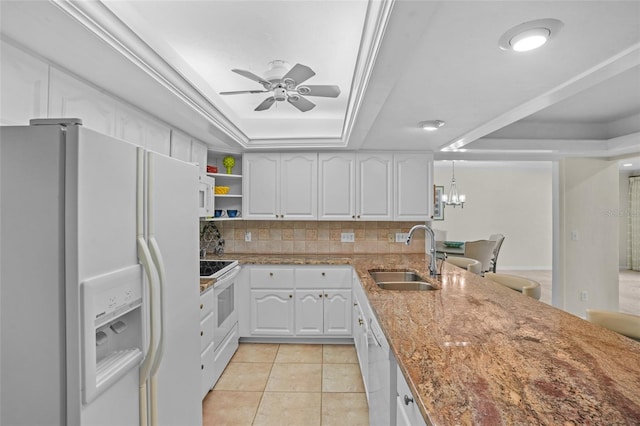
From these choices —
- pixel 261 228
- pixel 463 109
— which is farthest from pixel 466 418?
pixel 261 228

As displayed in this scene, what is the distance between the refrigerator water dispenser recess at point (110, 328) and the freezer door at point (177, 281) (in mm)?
128

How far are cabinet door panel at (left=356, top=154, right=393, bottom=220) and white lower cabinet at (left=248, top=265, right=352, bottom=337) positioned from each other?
0.73 metres

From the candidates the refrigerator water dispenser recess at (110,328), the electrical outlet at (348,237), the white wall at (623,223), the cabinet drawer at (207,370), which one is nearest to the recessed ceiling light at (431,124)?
the electrical outlet at (348,237)

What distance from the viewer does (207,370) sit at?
2375mm

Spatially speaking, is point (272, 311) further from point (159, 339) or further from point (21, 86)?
point (21, 86)

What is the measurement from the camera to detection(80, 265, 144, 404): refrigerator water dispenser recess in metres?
0.93

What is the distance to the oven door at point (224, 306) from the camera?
2629 mm

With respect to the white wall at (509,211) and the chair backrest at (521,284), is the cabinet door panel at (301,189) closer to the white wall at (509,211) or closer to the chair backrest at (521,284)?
the chair backrest at (521,284)

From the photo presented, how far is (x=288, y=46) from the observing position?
1.96 metres

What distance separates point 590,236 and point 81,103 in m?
5.22

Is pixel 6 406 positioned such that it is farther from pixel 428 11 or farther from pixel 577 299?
pixel 577 299

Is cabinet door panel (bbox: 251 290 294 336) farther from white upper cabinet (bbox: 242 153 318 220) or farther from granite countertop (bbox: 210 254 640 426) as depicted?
granite countertop (bbox: 210 254 640 426)

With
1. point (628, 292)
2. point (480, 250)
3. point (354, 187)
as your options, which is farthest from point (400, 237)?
point (628, 292)

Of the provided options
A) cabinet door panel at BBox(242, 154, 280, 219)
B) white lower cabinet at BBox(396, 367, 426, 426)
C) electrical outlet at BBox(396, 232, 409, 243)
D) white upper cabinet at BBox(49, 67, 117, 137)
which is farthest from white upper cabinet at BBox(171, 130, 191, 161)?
electrical outlet at BBox(396, 232, 409, 243)
